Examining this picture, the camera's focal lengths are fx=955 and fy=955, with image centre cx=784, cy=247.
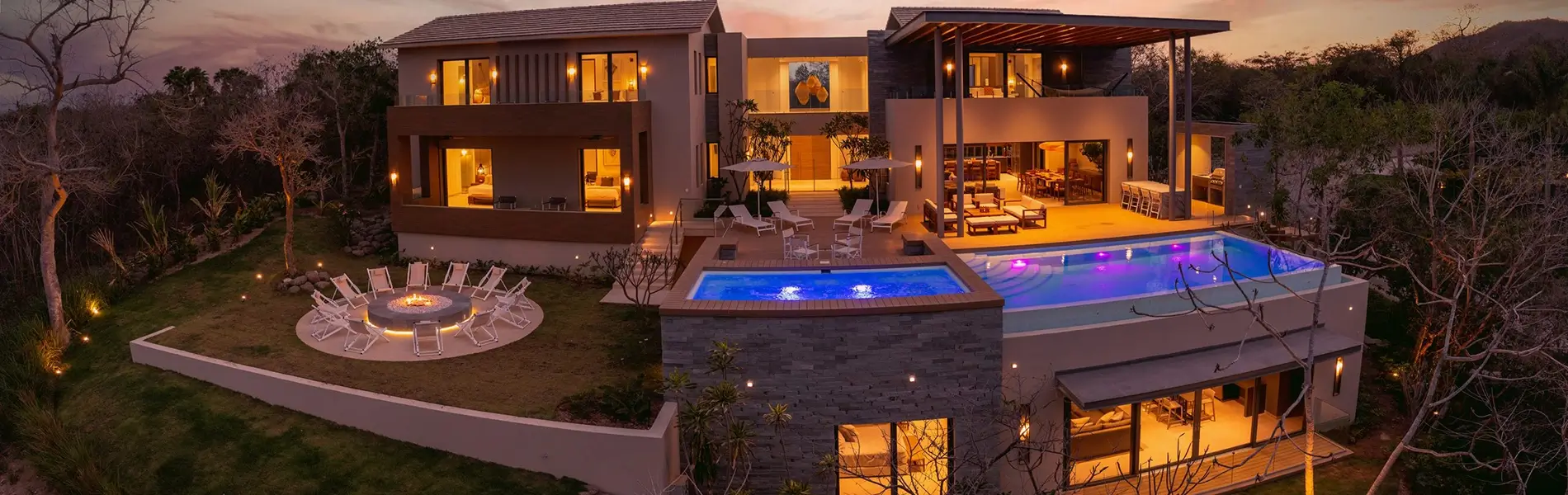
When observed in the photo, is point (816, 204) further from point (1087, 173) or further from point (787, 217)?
point (1087, 173)

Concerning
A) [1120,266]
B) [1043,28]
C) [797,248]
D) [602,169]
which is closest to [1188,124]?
[1043,28]

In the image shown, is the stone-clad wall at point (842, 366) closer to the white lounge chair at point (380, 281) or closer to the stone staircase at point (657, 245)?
the stone staircase at point (657, 245)

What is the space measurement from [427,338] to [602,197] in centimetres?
794

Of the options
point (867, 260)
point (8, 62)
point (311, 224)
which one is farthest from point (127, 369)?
point (867, 260)

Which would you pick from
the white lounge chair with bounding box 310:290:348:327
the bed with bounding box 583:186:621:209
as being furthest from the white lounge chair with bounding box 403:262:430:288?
the bed with bounding box 583:186:621:209

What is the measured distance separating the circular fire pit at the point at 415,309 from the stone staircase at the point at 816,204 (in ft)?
28.9

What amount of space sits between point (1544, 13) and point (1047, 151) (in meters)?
28.6

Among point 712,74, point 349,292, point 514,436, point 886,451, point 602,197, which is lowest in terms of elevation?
point 886,451

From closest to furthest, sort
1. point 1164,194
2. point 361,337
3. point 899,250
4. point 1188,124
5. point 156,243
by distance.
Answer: point 361,337 → point 899,250 → point 156,243 → point 1164,194 → point 1188,124

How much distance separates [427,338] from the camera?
1568 cm

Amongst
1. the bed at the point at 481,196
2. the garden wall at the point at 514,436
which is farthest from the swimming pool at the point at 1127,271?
the bed at the point at 481,196

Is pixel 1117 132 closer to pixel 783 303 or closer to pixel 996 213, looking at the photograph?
pixel 996 213

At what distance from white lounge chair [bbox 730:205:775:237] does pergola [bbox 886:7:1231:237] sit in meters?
3.70

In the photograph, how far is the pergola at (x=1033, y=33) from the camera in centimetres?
1956
